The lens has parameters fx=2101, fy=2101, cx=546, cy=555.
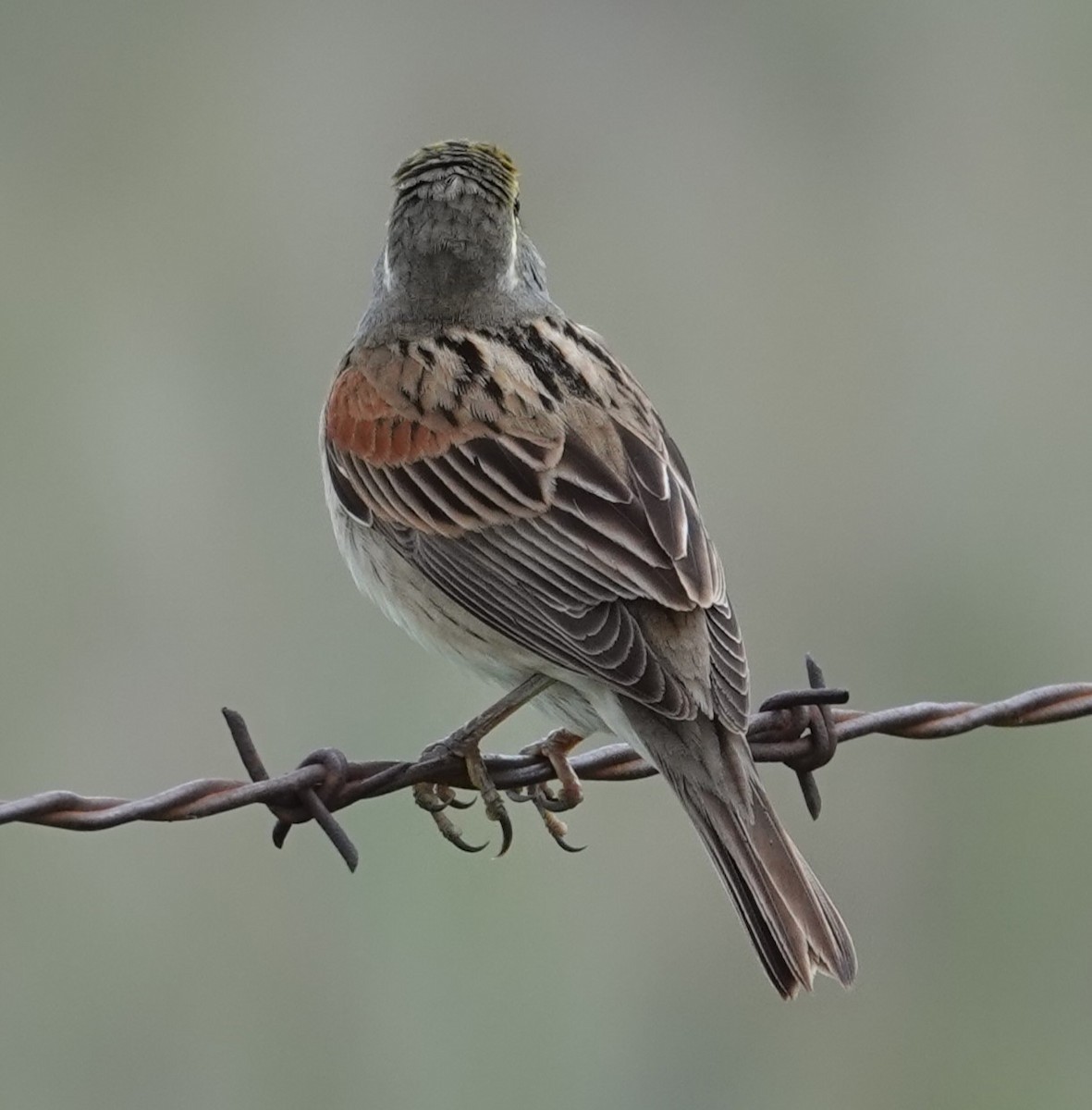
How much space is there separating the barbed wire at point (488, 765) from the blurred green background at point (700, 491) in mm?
1055

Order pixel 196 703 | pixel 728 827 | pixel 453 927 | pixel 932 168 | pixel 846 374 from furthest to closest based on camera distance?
pixel 932 168, pixel 846 374, pixel 196 703, pixel 453 927, pixel 728 827

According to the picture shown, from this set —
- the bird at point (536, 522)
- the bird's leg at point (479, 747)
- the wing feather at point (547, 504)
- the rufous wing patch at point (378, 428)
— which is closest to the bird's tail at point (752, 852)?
the bird at point (536, 522)


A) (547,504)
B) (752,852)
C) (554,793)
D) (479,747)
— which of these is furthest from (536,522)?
(752,852)

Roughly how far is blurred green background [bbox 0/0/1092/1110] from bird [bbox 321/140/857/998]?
28.2 inches

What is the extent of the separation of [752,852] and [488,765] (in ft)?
2.83

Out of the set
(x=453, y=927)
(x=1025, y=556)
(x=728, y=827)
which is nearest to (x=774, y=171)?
(x=1025, y=556)

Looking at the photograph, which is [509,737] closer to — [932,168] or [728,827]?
[728,827]

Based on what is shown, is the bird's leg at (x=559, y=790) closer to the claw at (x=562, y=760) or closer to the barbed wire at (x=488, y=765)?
the claw at (x=562, y=760)

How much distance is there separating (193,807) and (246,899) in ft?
12.2

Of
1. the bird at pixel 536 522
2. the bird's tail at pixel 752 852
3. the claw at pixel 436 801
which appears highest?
the bird at pixel 536 522

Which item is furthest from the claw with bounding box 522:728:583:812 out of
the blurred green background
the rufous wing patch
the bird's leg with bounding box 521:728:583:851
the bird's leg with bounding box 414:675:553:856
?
the rufous wing patch

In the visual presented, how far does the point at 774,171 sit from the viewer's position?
11625mm

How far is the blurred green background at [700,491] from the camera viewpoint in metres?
8.41

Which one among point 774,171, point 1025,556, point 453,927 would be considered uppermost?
point 774,171
